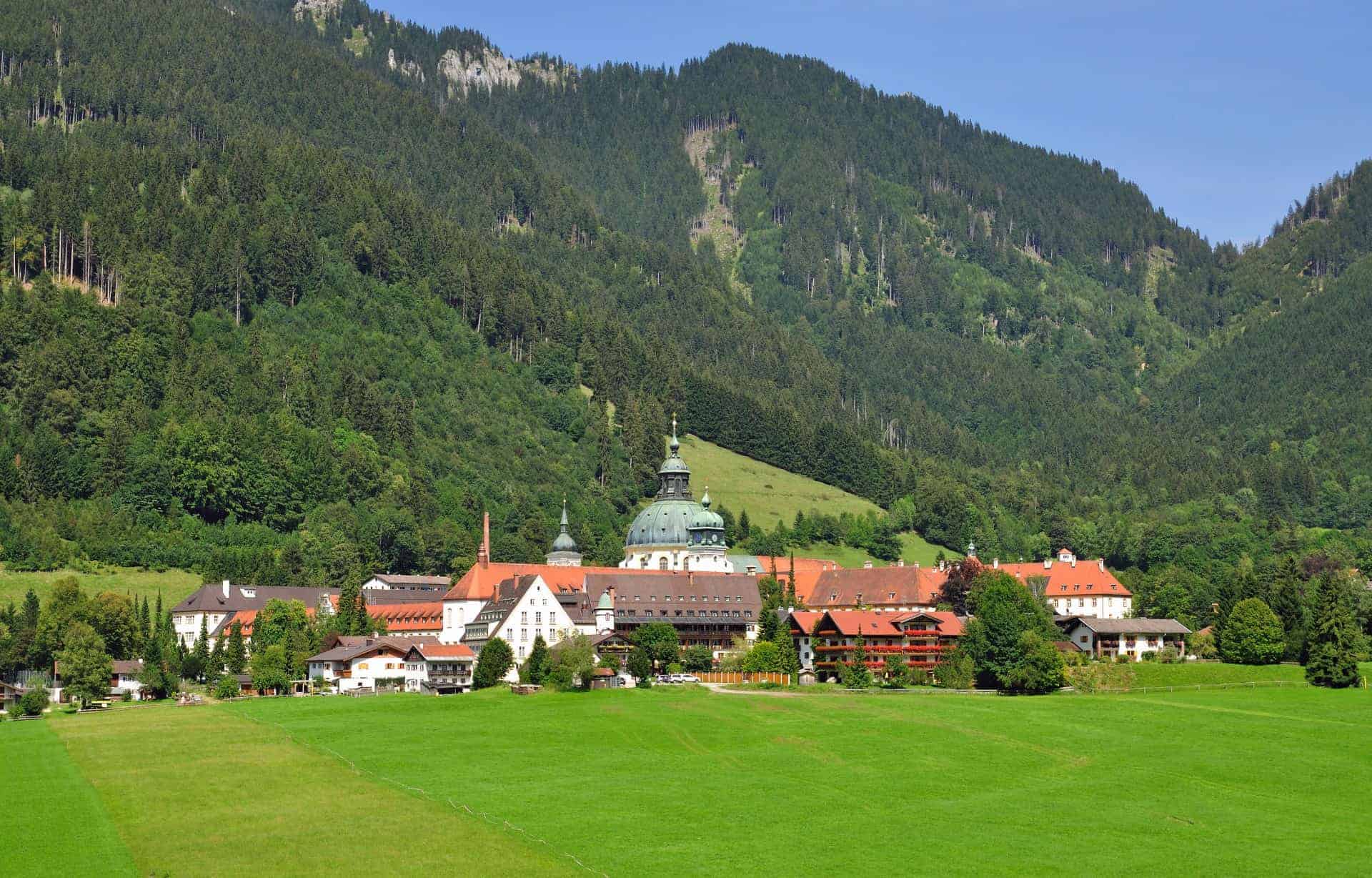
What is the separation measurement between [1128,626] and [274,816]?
104 m

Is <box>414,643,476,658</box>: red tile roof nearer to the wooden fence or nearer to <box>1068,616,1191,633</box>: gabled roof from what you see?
the wooden fence

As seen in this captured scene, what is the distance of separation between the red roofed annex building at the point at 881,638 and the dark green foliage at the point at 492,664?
89.2 feet

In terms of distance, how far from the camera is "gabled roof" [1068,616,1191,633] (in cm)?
15800

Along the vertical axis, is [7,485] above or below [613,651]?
above

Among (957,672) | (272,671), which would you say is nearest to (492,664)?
(272,671)

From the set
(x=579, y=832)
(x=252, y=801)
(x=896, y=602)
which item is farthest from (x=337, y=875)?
(x=896, y=602)

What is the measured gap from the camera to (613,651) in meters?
157

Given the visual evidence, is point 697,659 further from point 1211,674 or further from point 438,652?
point 1211,674

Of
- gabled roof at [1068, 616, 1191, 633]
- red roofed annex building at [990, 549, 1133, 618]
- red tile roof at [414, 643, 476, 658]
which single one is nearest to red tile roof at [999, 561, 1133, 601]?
red roofed annex building at [990, 549, 1133, 618]

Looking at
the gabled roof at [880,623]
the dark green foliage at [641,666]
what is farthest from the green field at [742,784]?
the gabled roof at [880,623]

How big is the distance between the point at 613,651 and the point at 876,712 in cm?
4807

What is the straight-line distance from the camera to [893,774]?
8806cm

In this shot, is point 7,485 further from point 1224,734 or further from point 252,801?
point 1224,734

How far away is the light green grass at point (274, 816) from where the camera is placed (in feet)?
212
